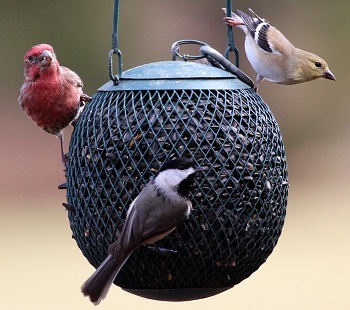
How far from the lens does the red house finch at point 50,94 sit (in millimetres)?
5930

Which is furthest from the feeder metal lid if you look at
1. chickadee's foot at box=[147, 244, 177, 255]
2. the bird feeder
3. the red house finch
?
chickadee's foot at box=[147, 244, 177, 255]

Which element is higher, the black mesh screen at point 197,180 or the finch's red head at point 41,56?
the finch's red head at point 41,56

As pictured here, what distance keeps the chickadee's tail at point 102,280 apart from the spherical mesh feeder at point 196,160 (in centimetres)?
17

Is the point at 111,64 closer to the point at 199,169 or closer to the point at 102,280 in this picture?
the point at 199,169

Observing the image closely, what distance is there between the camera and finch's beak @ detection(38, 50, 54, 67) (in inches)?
238

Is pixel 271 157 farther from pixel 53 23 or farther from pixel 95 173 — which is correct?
pixel 53 23

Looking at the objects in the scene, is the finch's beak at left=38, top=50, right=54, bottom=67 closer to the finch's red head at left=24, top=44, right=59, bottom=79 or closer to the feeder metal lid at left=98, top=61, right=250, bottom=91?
the finch's red head at left=24, top=44, right=59, bottom=79

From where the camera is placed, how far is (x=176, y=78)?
17.3ft

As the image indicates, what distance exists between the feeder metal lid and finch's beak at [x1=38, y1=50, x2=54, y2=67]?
29.1 inches

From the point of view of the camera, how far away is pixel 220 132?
5.11 meters

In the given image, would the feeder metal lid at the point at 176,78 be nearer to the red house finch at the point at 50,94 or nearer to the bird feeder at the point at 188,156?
the bird feeder at the point at 188,156

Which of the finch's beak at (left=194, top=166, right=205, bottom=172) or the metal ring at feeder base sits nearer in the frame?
the finch's beak at (left=194, top=166, right=205, bottom=172)

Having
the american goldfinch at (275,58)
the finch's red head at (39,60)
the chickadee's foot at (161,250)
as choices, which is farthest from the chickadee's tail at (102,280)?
the american goldfinch at (275,58)

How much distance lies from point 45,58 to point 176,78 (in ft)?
3.99
